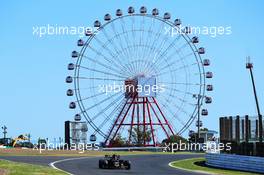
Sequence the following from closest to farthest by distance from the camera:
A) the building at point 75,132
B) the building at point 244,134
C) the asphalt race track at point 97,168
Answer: the asphalt race track at point 97,168 < the building at point 244,134 < the building at point 75,132

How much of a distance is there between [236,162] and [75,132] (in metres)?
51.1

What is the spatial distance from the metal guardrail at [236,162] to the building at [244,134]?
0.62m

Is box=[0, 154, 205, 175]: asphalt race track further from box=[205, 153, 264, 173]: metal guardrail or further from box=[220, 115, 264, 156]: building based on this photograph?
box=[220, 115, 264, 156]: building

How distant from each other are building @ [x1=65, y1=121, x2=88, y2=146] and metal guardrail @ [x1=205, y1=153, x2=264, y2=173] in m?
44.4

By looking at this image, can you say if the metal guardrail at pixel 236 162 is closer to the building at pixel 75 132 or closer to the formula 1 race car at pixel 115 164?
the formula 1 race car at pixel 115 164

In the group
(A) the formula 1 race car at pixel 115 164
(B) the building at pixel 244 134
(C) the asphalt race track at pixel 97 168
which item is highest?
(B) the building at pixel 244 134

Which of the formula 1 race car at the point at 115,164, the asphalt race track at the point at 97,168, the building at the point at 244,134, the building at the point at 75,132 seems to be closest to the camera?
the asphalt race track at the point at 97,168

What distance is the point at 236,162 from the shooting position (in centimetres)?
3825

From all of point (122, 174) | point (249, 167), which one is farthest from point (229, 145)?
point (122, 174)

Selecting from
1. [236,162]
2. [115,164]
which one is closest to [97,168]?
[115,164]

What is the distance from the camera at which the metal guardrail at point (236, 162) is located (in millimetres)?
35156

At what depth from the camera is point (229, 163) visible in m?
39.2

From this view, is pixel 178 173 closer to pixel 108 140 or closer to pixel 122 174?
pixel 122 174

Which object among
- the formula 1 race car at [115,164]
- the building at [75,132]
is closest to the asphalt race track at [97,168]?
the formula 1 race car at [115,164]
